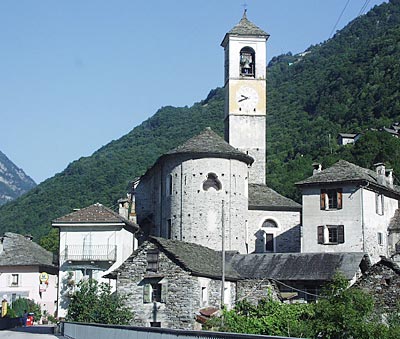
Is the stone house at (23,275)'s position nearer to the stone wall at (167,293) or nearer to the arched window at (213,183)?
the arched window at (213,183)

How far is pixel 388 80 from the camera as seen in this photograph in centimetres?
13125

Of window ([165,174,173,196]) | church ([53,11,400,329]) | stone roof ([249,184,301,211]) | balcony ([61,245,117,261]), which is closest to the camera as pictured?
church ([53,11,400,329])

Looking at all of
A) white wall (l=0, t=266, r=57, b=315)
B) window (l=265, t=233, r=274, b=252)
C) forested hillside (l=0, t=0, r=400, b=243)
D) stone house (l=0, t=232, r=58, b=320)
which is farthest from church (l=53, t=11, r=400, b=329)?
forested hillside (l=0, t=0, r=400, b=243)

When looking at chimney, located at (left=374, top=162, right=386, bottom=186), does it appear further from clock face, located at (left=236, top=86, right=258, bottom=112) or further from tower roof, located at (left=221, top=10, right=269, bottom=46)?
tower roof, located at (left=221, top=10, right=269, bottom=46)

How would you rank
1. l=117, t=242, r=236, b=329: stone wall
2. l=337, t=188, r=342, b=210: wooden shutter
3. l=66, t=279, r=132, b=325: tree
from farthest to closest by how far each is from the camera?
l=337, t=188, r=342, b=210: wooden shutter → l=117, t=242, r=236, b=329: stone wall → l=66, t=279, r=132, b=325: tree

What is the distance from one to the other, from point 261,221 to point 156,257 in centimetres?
1791

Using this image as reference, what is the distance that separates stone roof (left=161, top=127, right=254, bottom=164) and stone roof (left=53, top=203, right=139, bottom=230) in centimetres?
688

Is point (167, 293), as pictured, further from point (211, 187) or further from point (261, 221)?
point (261, 221)

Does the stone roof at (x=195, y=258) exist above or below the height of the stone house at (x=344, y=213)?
below

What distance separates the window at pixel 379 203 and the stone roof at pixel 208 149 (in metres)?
8.91

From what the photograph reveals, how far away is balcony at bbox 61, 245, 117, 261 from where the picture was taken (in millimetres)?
56344

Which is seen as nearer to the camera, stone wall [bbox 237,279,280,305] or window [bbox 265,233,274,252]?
stone wall [bbox 237,279,280,305]

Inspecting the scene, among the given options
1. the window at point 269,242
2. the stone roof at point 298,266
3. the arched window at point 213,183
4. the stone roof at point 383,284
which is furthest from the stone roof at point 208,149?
the stone roof at point 383,284

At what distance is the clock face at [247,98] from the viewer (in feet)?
202
